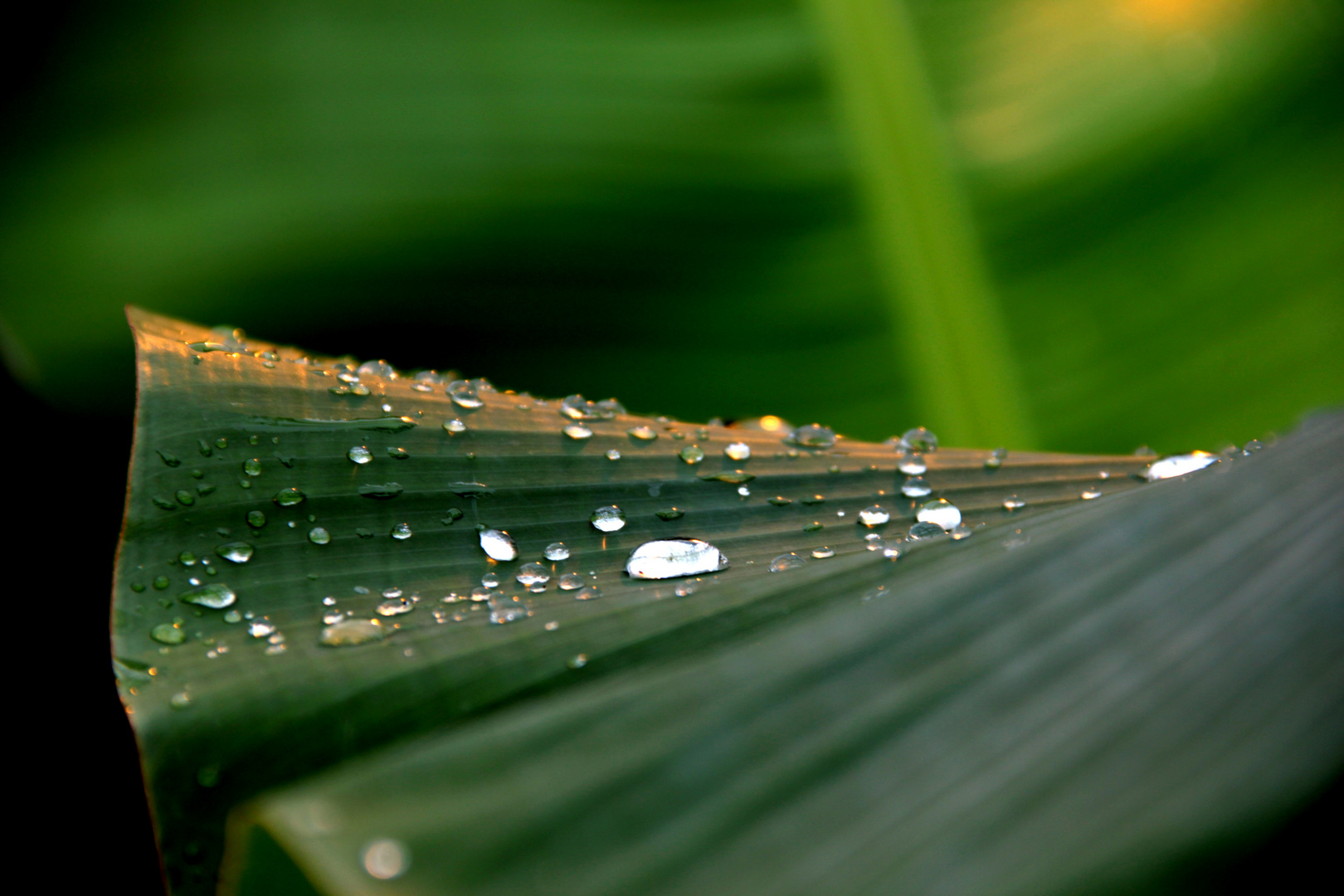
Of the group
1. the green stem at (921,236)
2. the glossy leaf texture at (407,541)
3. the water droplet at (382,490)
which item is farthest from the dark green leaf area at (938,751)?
the green stem at (921,236)

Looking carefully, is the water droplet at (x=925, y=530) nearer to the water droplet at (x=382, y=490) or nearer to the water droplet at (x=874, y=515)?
the water droplet at (x=874, y=515)

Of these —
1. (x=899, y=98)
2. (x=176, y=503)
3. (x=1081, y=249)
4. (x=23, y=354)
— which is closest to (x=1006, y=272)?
(x=1081, y=249)

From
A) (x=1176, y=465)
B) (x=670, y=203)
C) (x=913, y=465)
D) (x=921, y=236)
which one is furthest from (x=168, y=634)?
(x=921, y=236)

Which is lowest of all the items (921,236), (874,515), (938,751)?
(938,751)

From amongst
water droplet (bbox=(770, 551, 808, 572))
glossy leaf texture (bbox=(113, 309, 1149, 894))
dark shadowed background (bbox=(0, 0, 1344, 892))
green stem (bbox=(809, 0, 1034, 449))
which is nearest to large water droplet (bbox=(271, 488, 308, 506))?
glossy leaf texture (bbox=(113, 309, 1149, 894))

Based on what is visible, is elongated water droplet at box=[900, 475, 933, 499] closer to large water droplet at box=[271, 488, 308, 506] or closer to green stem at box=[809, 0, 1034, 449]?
large water droplet at box=[271, 488, 308, 506]

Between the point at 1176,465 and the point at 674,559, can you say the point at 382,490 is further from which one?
the point at 1176,465
